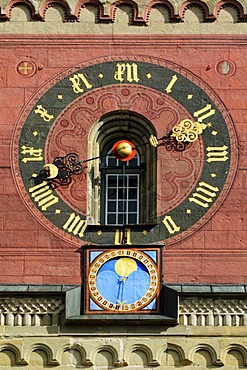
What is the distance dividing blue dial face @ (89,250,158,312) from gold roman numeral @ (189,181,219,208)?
1.08 m

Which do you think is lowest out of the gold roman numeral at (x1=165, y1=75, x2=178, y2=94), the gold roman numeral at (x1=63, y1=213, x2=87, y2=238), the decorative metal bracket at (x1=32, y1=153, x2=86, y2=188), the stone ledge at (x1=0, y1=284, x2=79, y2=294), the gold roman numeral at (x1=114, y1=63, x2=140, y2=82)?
the stone ledge at (x1=0, y1=284, x2=79, y2=294)

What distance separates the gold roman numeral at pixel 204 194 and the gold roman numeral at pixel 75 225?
1.46m

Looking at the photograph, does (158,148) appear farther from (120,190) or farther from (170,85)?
(170,85)

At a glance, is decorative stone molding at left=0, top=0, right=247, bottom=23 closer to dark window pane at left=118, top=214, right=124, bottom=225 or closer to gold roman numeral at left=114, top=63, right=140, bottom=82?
gold roman numeral at left=114, top=63, right=140, bottom=82

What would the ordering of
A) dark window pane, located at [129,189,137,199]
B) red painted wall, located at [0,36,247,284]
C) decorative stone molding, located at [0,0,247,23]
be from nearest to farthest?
red painted wall, located at [0,36,247,284] < dark window pane, located at [129,189,137,199] < decorative stone molding, located at [0,0,247,23]

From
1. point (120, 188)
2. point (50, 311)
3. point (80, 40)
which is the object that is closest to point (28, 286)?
point (50, 311)

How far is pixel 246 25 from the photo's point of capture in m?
26.2

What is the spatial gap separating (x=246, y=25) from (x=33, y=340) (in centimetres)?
534

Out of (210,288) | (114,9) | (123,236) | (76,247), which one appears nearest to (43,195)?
(76,247)

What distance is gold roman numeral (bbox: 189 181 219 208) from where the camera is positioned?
25219mm

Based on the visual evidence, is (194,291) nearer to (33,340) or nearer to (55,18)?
(33,340)

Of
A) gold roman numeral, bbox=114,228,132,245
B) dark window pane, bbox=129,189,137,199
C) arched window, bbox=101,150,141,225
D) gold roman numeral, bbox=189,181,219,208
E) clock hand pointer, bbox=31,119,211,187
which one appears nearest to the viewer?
gold roman numeral, bbox=114,228,132,245

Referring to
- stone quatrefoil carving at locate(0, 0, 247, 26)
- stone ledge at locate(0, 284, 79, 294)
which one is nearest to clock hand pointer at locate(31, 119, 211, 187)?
stone ledge at locate(0, 284, 79, 294)

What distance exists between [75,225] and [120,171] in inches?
45.4
